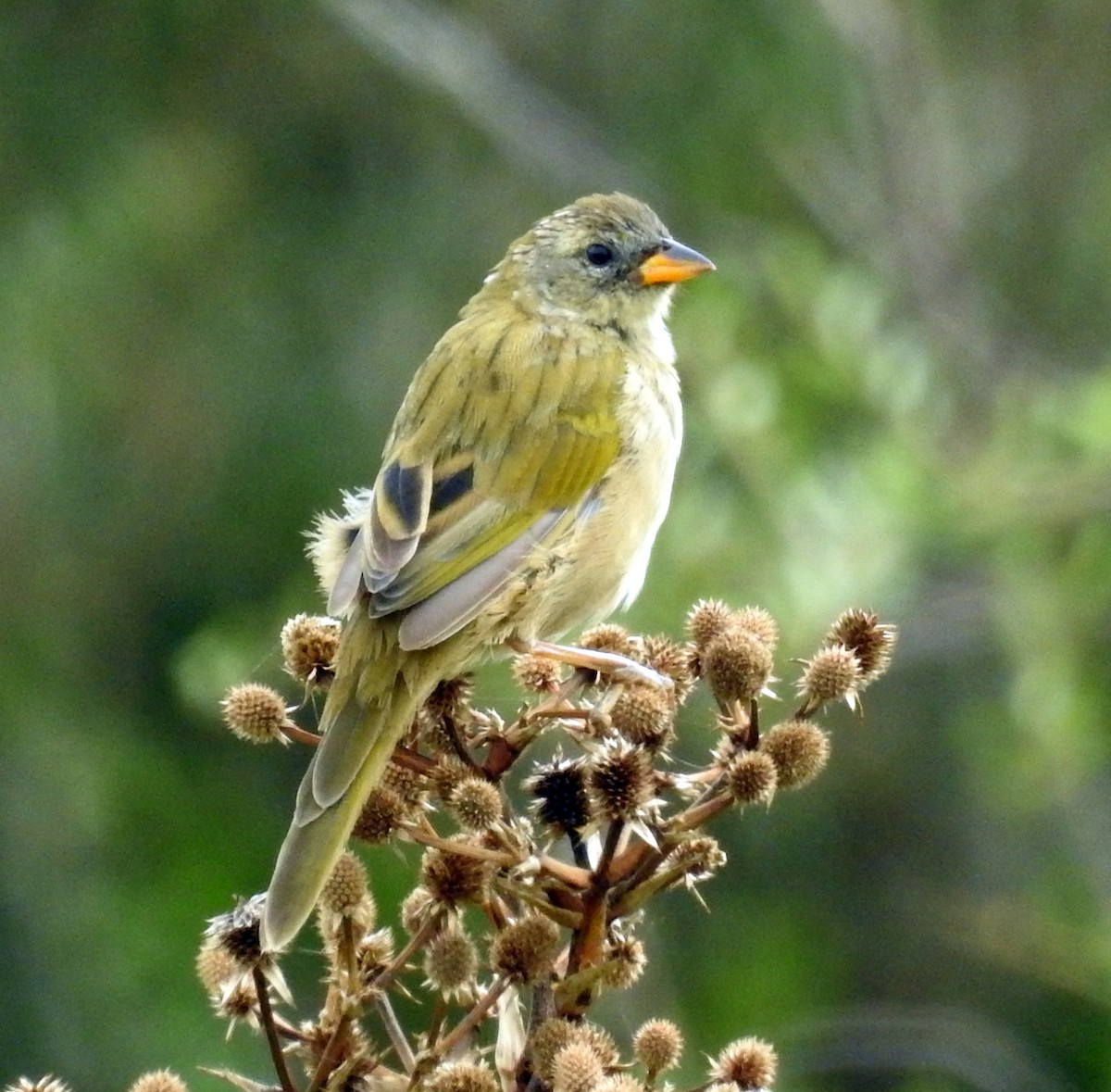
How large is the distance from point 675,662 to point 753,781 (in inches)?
20.2

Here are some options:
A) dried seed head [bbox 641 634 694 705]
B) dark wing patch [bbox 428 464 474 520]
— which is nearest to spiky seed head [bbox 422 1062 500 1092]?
dried seed head [bbox 641 634 694 705]

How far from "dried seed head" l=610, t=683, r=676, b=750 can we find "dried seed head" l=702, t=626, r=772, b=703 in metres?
0.08

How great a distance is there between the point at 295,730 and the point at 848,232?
6.69 m

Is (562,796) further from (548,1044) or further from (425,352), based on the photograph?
(425,352)

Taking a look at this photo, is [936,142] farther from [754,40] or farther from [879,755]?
[879,755]

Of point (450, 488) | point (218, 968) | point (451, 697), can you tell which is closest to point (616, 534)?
point (450, 488)

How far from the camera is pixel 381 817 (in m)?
3.30

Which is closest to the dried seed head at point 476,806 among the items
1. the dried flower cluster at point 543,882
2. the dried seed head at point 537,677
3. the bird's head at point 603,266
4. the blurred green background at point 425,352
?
the dried flower cluster at point 543,882

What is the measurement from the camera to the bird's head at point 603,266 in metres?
5.57

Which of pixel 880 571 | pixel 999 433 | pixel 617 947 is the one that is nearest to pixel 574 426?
pixel 617 947

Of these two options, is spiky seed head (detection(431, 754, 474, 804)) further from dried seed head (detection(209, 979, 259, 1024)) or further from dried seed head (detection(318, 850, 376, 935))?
dried seed head (detection(209, 979, 259, 1024))

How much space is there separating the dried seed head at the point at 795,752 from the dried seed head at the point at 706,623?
0.27m

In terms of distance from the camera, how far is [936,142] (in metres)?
9.71

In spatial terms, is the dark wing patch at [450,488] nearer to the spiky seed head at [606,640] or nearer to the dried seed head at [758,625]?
the spiky seed head at [606,640]
